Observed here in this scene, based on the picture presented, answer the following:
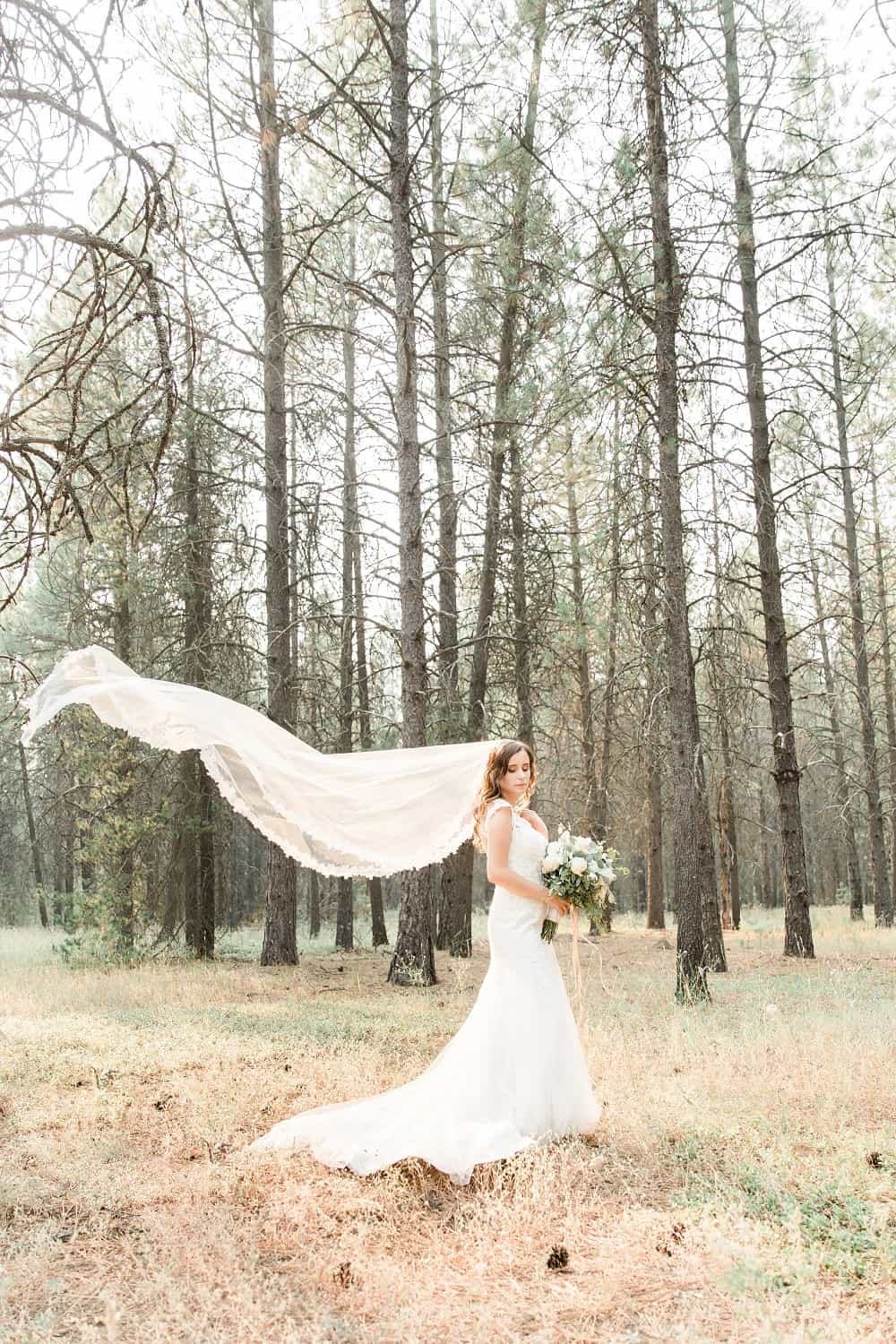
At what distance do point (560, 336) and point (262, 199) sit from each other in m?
5.97

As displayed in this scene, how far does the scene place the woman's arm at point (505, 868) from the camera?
5.88 meters

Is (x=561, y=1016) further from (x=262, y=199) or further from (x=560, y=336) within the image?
(x=262, y=199)

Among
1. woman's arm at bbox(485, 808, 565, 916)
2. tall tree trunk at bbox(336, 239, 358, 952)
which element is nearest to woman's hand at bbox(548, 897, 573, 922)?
woman's arm at bbox(485, 808, 565, 916)

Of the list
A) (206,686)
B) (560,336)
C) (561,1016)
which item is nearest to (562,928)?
(206,686)

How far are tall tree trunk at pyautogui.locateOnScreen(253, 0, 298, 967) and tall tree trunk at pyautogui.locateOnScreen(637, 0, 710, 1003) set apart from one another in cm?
564

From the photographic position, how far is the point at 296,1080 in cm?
696

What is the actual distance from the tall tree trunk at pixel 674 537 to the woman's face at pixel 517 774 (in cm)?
420

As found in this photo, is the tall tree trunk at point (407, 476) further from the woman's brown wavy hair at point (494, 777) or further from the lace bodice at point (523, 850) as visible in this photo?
the lace bodice at point (523, 850)

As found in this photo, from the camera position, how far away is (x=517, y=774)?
20.0 ft

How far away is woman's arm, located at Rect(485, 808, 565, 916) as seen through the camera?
19.3 feet

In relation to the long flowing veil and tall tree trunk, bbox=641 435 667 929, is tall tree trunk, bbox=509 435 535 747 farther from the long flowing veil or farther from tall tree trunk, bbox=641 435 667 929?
the long flowing veil

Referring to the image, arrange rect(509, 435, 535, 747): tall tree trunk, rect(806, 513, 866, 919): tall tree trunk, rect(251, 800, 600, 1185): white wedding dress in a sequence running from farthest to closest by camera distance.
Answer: rect(806, 513, 866, 919): tall tree trunk
rect(509, 435, 535, 747): tall tree trunk
rect(251, 800, 600, 1185): white wedding dress

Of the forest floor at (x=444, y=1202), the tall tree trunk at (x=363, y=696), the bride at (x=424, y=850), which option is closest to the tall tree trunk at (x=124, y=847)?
the tall tree trunk at (x=363, y=696)

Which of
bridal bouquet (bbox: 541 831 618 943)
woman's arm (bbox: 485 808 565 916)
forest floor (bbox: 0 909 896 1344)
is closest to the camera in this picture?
forest floor (bbox: 0 909 896 1344)
